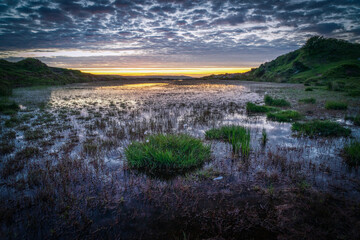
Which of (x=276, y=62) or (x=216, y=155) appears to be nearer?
(x=216, y=155)

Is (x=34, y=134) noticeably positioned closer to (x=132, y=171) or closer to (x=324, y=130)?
(x=132, y=171)

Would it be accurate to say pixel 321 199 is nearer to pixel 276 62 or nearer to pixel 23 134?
pixel 23 134

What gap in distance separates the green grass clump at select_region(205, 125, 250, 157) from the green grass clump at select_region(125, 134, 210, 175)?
3.82 feet

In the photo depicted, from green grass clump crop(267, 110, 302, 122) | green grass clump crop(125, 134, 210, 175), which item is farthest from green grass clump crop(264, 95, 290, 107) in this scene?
green grass clump crop(125, 134, 210, 175)

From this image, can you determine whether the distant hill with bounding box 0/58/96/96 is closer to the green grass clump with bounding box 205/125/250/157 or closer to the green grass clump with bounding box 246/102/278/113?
the green grass clump with bounding box 205/125/250/157

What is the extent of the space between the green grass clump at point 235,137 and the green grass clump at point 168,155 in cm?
117

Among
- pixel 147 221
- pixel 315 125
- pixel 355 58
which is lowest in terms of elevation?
pixel 147 221

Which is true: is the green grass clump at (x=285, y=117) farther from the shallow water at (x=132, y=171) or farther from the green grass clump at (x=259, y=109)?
the shallow water at (x=132, y=171)

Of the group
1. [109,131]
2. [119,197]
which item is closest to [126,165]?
[119,197]

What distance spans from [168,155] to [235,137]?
3.46m

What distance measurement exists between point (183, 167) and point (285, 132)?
6503 mm

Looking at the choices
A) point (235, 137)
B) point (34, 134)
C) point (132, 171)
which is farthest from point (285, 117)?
point (34, 134)

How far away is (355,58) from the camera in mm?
62250

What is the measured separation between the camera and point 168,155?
5.76 m
